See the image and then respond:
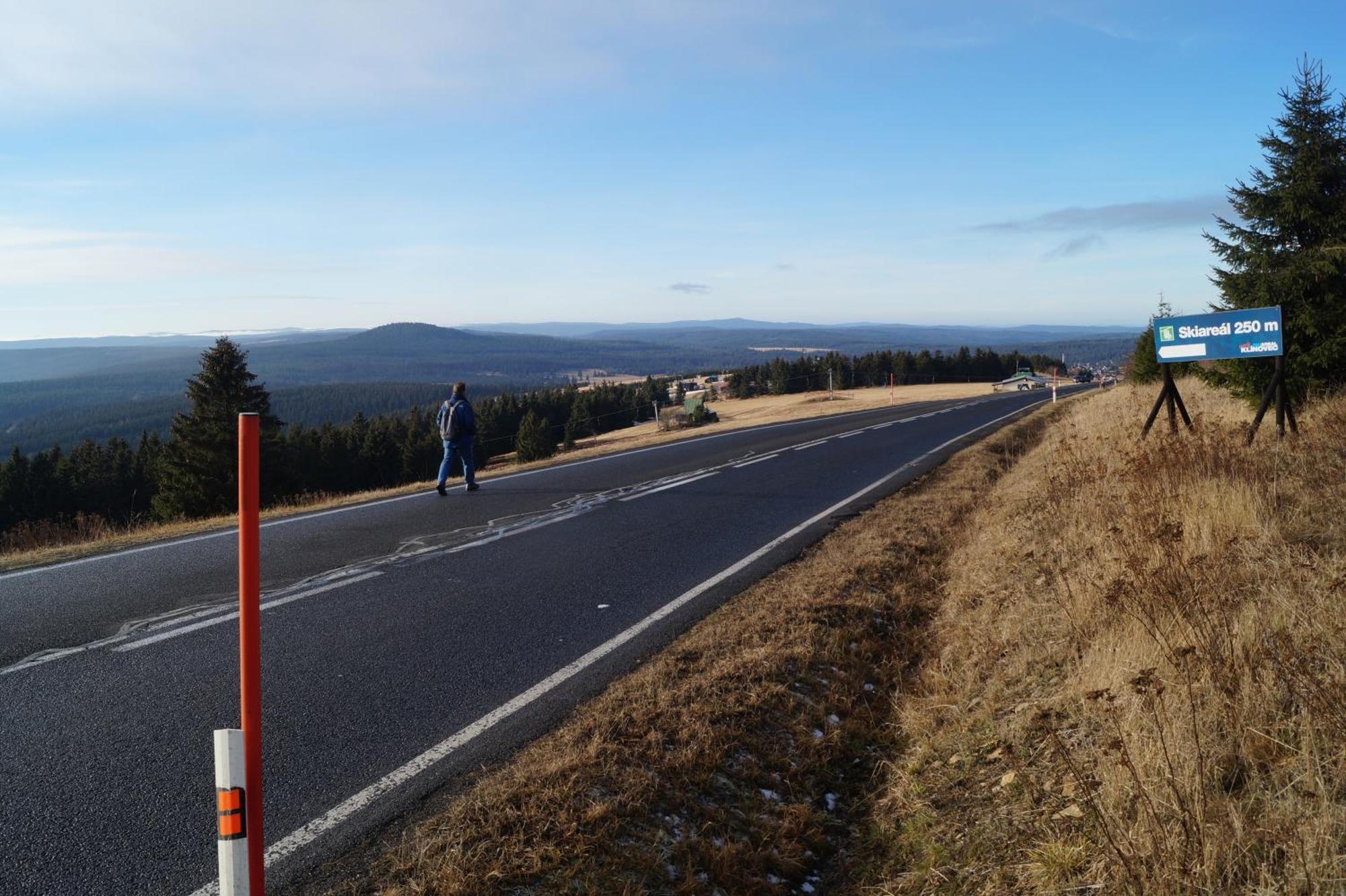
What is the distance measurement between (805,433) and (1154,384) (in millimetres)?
11450

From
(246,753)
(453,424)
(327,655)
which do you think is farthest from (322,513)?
(246,753)

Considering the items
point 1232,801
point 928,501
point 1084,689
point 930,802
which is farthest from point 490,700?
point 928,501

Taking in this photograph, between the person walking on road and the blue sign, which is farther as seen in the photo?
the person walking on road

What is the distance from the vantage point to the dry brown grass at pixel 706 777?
3197mm

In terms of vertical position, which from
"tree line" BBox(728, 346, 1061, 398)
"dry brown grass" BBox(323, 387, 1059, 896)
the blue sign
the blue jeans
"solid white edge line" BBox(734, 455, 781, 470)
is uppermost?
"tree line" BBox(728, 346, 1061, 398)

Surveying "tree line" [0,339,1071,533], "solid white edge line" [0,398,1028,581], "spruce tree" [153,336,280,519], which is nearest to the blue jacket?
"tree line" [0,339,1071,533]

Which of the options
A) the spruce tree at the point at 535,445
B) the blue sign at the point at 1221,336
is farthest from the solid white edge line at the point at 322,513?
the spruce tree at the point at 535,445

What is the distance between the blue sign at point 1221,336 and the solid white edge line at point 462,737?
645cm

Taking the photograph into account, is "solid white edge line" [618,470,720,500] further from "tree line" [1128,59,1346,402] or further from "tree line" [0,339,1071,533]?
"tree line" [1128,59,1346,402]

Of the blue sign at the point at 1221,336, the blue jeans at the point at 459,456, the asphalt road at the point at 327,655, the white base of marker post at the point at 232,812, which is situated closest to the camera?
the white base of marker post at the point at 232,812

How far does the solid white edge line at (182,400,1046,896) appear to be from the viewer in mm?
3352

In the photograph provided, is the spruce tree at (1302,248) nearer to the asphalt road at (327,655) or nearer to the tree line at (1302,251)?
the tree line at (1302,251)

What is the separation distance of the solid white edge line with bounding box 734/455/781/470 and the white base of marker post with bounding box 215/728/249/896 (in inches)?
493

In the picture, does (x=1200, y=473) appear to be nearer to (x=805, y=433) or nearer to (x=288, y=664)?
(x=288, y=664)
